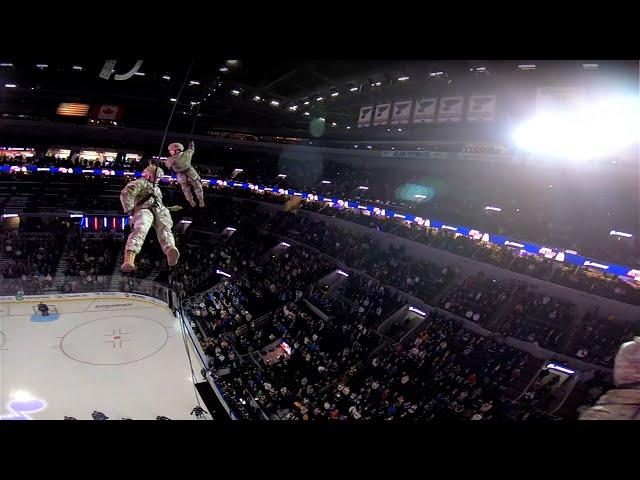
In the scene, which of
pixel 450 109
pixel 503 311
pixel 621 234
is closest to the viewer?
pixel 450 109

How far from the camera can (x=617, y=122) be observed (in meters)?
8.91

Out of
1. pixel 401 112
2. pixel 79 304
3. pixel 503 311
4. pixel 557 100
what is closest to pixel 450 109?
pixel 401 112

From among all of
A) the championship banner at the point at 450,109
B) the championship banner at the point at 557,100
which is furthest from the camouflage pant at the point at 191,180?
the championship banner at the point at 557,100

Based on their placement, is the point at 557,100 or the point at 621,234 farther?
the point at 621,234

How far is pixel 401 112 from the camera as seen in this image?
33.5ft

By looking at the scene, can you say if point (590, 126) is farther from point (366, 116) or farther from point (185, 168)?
point (185, 168)

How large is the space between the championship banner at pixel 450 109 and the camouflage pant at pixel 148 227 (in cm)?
714

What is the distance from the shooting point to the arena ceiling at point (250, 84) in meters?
8.39

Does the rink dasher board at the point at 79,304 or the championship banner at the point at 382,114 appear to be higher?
the championship banner at the point at 382,114

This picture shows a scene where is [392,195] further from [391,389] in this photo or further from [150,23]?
[150,23]

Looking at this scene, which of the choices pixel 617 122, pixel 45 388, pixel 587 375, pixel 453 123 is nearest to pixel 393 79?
pixel 453 123

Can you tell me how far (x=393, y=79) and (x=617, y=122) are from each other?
5.47 meters

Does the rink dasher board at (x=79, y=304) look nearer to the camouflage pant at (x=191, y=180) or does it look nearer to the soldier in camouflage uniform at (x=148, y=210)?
the camouflage pant at (x=191, y=180)

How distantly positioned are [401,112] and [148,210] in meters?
7.37
